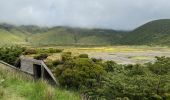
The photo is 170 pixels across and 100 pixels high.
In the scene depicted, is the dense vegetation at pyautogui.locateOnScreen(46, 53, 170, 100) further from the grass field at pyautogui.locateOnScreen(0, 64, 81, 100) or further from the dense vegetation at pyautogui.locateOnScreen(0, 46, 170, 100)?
the grass field at pyautogui.locateOnScreen(0, 64, 81, 100)

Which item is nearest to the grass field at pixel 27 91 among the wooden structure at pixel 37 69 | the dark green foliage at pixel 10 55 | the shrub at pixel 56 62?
the wooden structure at pixel 37 69

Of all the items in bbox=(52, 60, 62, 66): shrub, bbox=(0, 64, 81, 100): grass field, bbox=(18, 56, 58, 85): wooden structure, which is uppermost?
bbox=(0, 64, 81, 100): grass field

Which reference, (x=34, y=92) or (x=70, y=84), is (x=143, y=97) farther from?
(x=34, y=92)

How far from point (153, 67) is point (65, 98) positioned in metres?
23.5

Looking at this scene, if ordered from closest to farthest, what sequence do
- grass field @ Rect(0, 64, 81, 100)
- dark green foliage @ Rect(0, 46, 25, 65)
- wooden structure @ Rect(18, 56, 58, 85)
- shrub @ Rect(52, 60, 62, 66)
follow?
grass field @ Rect(0, 64, 81, 100) < wooden structure @ Rect(18, 56, 58, 85) < shrub @ Rect(52, 60, 62, 66) < dark green foliage @ Rect(0, 46, 25, 65)

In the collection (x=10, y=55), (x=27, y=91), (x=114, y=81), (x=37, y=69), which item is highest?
(x=27, y=91)

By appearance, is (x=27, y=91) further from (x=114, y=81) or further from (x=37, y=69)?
(x=37, y=69)

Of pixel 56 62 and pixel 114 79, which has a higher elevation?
pixel 56 62

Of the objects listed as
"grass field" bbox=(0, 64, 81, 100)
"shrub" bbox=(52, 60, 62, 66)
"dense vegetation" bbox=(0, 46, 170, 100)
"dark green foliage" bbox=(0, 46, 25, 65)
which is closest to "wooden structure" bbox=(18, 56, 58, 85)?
"dense vegetation" bbox=(0, 46, 170, 100)

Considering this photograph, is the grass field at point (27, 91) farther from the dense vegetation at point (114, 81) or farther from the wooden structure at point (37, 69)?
the wooden structure at point (37, 69)

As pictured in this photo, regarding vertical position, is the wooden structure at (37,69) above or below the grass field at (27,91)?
below

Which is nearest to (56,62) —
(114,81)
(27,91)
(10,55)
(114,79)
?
(114,79)

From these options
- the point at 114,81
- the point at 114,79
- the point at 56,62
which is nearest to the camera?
the point at 114,81

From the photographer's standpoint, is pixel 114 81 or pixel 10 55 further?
pixel 10 55
